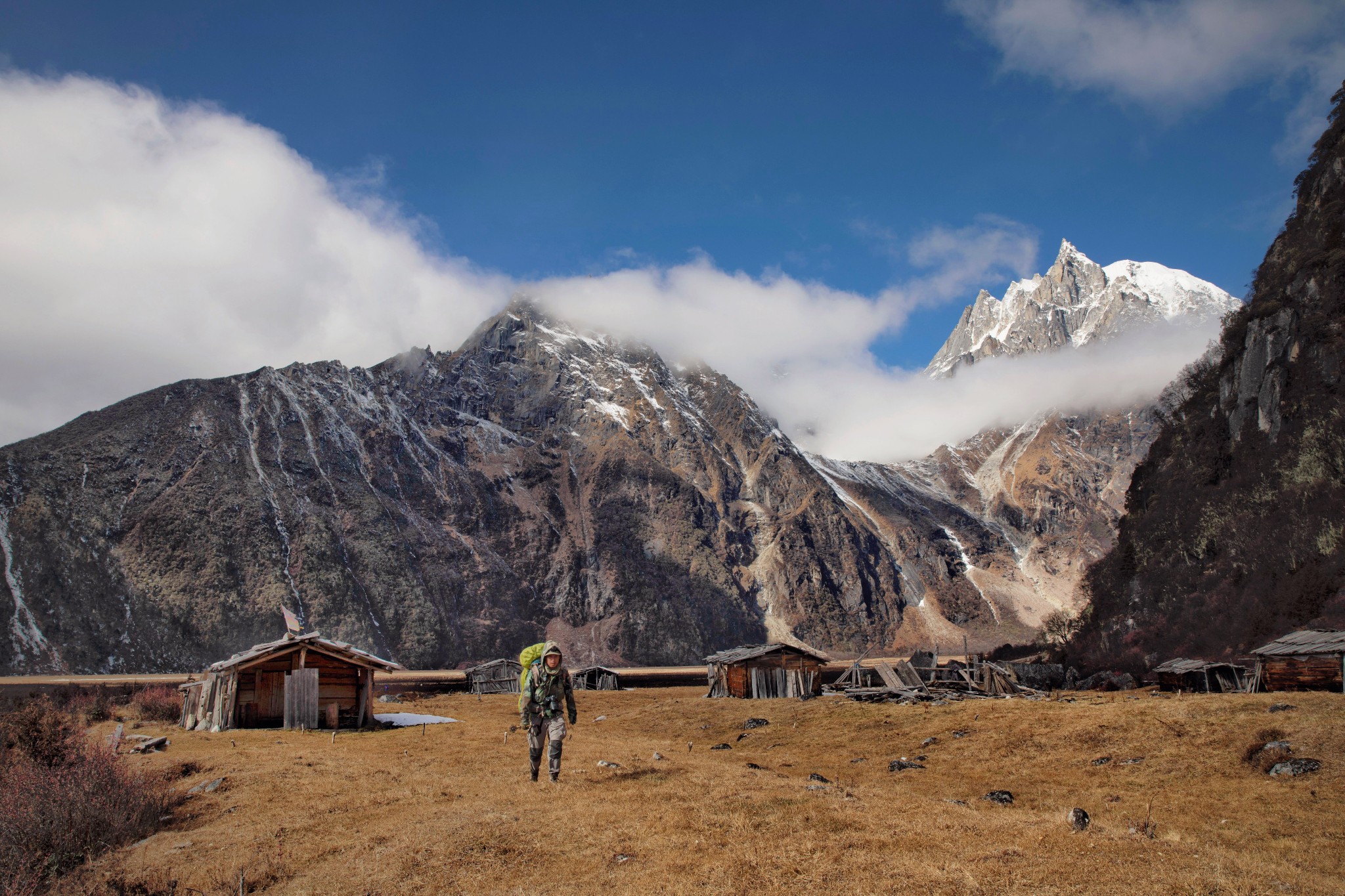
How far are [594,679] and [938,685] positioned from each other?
46.2 meters

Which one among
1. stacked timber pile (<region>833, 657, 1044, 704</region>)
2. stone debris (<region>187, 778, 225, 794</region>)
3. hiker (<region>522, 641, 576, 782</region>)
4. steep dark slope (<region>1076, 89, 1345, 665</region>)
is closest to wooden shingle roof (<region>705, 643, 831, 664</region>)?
stacked timber pile (<region>833, 657, 1044, 704</region>)

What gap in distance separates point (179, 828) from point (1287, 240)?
7992 cm

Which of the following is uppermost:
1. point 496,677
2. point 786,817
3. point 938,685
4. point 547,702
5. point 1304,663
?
point 547,702

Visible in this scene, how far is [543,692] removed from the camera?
1669cm

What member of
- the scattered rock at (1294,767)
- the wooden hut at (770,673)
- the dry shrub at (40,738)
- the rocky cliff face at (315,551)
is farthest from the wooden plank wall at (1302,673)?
the rocky cliff face at (315,551)

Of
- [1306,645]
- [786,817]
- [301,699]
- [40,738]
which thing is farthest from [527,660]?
[1306,645]

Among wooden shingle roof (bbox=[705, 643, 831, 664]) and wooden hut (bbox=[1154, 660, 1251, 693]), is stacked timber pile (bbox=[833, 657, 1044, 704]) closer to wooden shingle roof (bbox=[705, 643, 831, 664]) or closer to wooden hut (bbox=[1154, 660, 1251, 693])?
wooden hut (bbox=[1154, 660, 1251, 693])

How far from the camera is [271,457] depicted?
15600cm

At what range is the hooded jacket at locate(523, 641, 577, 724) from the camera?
16.6 m

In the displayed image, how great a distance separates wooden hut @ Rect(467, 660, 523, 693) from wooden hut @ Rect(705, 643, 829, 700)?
27328mm

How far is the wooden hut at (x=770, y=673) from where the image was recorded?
4950 centimetres

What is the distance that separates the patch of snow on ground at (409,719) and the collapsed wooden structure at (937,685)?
20.2 meters

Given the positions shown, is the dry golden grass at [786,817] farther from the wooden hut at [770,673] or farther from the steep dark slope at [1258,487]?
the wooden hut at [770,673]

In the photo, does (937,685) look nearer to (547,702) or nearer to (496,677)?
(547,702)
